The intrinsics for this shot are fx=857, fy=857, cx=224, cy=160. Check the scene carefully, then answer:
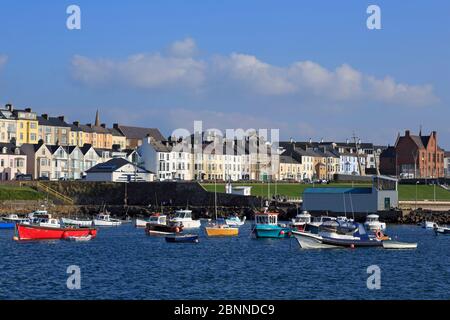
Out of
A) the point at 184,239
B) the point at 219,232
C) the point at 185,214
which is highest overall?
the point at 185,214

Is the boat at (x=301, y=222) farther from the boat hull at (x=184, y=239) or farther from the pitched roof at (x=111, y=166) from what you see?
the pitched roof at (x=111, y=166)

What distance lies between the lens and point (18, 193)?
420ft

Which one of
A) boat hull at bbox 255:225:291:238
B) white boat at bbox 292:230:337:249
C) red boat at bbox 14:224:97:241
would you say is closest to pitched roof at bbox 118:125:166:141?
boat hull at bbox 255:225:291:238

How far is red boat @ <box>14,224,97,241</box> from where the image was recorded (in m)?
74.3

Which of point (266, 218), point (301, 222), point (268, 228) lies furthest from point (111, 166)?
point (268, 228)

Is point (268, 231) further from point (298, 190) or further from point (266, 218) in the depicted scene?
point (298, 190)

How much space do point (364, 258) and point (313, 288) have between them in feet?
58.2

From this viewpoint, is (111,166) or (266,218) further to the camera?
(111,166)

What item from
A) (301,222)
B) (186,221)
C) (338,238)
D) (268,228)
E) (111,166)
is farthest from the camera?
(111,166)

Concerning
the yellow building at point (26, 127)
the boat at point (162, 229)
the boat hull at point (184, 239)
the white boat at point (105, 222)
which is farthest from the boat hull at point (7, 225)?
the yellow building at point (26, 127)

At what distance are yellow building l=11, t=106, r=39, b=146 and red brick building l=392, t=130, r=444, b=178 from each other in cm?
7784

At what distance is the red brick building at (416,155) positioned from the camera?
7347 inches

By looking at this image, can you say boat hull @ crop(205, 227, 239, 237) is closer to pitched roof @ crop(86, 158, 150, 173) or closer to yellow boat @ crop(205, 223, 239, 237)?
yellow boat @ crop(205, 223, 239, 237)

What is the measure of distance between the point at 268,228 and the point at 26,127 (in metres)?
94.5
